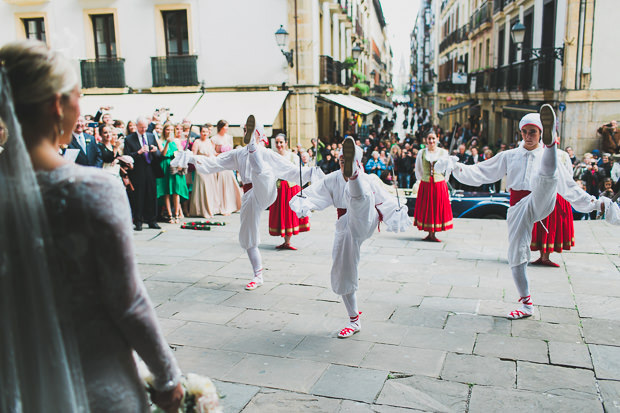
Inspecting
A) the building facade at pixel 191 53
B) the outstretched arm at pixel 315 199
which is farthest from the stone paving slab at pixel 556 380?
the building facade at pixel 191 53

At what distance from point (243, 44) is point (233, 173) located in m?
7.79

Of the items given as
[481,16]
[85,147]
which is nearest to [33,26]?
[85,147]

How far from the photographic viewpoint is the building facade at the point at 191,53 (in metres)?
17.6

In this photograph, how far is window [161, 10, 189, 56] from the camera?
1805cm

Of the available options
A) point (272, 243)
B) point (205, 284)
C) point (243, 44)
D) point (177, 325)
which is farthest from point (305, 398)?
point (243, 44)

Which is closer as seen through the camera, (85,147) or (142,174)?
(85,147)

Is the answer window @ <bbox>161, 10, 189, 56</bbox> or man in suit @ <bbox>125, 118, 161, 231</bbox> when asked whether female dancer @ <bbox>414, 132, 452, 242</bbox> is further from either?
window @ <bbox>161, 10, 189, 56</bbox>

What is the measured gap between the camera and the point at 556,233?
7.26 metres

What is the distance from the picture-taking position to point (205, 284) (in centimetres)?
654

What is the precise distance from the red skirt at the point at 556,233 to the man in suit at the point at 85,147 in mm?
6351

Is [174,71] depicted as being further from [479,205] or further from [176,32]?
[479,205]

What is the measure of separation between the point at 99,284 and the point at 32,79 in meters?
0.59

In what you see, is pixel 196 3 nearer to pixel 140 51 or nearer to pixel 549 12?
pixel 140 51

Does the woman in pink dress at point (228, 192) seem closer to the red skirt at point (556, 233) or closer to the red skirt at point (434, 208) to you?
the red skirt at point (434, 208)
